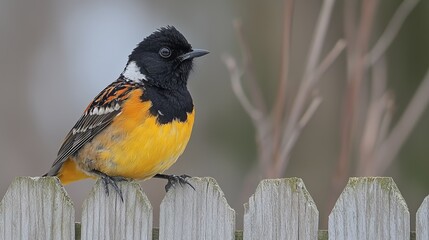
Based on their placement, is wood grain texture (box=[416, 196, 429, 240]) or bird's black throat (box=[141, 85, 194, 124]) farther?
bird's black throat (box=[141, 85, 194, 124])

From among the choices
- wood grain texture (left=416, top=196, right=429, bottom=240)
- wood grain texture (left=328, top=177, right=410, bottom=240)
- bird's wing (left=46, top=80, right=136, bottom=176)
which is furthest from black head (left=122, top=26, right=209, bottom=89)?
wood grain texture (left=416, top=196, right=429, bottom=240)

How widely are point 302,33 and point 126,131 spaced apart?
435 centimetres

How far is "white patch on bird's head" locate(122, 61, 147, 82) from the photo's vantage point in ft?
17.0

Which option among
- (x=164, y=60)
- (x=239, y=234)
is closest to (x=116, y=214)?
(x=239, y=234)

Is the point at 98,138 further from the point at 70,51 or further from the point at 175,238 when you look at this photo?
the point at 70,51

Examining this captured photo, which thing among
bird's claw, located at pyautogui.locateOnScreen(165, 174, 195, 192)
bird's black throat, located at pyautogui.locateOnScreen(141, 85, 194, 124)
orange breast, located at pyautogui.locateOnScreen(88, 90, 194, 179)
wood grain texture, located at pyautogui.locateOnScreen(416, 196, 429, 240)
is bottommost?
wood grain texture, located at pyautogui.locateOnScreen(416, 196, 429, 240)

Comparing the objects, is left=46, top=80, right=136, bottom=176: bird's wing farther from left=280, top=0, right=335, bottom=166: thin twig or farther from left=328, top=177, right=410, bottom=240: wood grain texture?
left=328, top=177, right=410, bottom=240: wood grain texture

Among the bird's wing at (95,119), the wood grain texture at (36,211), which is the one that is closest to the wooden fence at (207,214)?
the wood grain texture at (36,211)

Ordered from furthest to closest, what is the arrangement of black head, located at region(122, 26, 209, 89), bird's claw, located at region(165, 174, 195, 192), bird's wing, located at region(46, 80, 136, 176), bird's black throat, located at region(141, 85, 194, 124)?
black head, located at region(122, 26, 209, 89), bird's wing, located at region(46, 80, 136, 176), bird's black throat, located at region(141, 85, 194, 124), bird's claw, located at region(165, 174, 195, 192)

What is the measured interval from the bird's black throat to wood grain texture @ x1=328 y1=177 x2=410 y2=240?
1368mm

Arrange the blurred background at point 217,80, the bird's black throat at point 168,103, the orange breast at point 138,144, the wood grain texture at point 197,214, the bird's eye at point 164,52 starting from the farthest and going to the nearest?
1. the blurred background at point 217,80
2. the bird's eye at point 164,52
3. the bird's black throat at point 168,103
4. the orange breast at point 138,144
5. the wood grain texture at point 197,214

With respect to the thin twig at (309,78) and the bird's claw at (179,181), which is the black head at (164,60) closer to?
the thin twig at (309,78)

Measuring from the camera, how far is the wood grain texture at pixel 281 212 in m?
3.62

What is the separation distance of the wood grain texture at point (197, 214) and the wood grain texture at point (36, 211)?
41 centimetres
